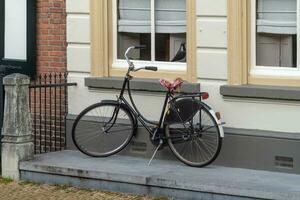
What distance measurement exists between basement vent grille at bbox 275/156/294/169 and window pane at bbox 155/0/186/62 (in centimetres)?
177

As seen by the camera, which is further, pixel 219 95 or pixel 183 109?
pixel 219 95

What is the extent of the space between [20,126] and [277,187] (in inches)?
132

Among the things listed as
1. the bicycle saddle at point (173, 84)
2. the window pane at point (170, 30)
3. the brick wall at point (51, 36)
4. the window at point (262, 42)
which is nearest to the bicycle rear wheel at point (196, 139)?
the bicycle saddle at point (173, 84)

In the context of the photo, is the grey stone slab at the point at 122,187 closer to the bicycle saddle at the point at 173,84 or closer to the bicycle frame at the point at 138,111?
the bicycle frame at the point at 138,111

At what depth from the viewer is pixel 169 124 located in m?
8.54

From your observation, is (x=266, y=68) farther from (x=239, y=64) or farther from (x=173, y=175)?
(x=173, y=175)

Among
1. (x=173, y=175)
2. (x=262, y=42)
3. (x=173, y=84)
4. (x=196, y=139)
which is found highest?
(x=262, y=42)

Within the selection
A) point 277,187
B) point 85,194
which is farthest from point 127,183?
point 277,187

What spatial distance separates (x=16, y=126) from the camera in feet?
29.1

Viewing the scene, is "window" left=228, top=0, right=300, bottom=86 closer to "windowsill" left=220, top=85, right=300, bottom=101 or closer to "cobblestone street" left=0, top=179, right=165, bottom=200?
"windowsill" left=220, top=85, right=300, bottom=101

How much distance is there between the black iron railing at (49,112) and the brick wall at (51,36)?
0.50ft

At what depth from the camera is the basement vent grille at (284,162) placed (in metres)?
8.03

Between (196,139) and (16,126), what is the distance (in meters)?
2.25

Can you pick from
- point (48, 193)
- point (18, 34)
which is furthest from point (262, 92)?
point (18, 34)
